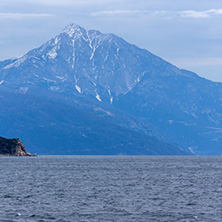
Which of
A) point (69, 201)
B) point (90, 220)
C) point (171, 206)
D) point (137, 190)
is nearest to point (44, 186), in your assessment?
point (137, 190)

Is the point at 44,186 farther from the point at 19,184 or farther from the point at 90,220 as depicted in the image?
the point at 90,220

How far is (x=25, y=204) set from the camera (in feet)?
267

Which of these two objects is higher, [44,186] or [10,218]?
[44,186]

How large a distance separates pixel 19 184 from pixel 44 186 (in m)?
6.91

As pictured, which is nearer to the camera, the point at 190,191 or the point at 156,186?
the point at 190,191

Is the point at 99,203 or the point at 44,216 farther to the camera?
the point at 99,203

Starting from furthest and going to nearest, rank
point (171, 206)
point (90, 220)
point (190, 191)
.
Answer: point (190, 191)
point (171, 206)
point (90, 220)

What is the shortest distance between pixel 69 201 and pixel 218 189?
35.4 metres

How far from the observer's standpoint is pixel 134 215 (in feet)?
234

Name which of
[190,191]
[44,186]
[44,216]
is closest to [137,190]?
[190,191]

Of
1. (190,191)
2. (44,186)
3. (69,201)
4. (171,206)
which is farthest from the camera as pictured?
(44,186)

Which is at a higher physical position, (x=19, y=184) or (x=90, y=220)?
(x=19, y=184)

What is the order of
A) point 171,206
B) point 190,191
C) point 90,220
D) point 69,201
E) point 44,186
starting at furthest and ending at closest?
point 44,186, point 190,191, point 69,201, point 171,206, point 90,220

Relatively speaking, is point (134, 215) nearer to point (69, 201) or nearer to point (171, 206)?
point (171, 206)
